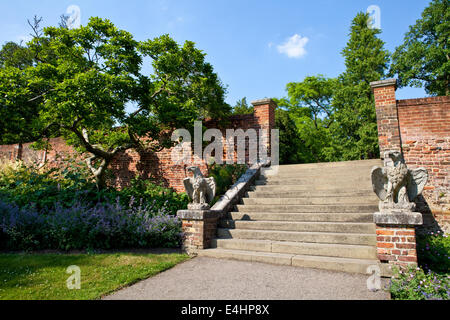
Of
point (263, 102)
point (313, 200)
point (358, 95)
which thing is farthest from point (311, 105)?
point (313, 200)

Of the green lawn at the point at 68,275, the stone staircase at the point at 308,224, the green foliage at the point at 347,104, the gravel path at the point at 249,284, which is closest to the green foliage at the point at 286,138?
the green foliage at the point at 347,104

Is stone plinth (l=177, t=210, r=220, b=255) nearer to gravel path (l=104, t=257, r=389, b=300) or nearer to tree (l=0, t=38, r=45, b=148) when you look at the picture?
gravel path (l=104, t=257, r=389, b=300)

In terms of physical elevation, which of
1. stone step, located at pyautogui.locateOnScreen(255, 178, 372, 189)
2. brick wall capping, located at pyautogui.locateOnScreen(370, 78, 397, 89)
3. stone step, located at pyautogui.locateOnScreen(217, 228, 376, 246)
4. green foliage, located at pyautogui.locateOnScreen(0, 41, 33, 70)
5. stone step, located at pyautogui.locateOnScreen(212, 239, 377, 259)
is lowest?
stone step, located at pyautogui.locateOnScreen(212, 239, 377, 259)

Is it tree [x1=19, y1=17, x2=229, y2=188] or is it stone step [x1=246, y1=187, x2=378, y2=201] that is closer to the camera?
stone step [x1=246, y1=187, x2=378, y2=201]

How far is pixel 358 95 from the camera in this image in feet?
59.3

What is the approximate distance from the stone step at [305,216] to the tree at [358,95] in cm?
1191

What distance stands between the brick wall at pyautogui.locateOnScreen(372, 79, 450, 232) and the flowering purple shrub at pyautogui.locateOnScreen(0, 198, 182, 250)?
19.4 feet

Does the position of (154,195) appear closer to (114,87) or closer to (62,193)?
(62,193)

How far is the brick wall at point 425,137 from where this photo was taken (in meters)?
7.15

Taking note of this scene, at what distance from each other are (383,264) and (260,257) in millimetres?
1839

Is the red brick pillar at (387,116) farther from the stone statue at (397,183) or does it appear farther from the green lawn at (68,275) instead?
the green lawn at (68,275)

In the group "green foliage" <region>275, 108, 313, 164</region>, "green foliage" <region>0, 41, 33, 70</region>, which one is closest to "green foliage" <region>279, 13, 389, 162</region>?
"green foliage" <region>275, 108, 313, 164</region>

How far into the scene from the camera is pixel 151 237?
5.66m

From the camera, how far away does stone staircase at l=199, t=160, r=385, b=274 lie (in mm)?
4453
